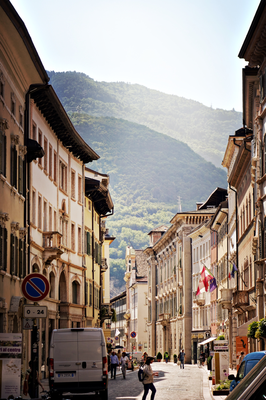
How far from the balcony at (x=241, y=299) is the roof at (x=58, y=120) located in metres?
13.9

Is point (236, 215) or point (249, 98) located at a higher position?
point (249, 98)

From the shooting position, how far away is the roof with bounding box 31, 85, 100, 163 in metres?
32.5

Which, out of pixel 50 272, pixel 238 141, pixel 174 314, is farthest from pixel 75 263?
pixel 174 314

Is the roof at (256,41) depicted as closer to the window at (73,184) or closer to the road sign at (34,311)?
the road sign at (34,311)

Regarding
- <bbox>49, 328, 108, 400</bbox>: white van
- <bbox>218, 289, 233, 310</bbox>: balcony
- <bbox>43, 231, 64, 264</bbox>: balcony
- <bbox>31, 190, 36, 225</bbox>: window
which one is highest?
<bbox>31, 190, 36, 225</bbox>: window

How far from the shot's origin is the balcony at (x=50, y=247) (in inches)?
1336

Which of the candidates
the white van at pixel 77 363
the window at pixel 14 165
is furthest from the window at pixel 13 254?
the white van at pixel 77 363

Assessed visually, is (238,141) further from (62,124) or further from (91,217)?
(62,124)

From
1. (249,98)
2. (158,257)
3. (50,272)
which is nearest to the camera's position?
(249,98)

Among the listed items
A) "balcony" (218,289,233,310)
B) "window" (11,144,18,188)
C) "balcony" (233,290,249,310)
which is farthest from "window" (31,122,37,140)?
"balcony" (218,289,233,310)

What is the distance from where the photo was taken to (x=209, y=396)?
80.4 ft

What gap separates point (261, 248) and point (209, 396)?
8.65 m

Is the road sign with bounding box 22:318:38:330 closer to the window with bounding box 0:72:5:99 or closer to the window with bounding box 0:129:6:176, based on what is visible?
the window with bounding box 0:129:6:176

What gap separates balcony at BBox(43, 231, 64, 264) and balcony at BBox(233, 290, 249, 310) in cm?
1270
